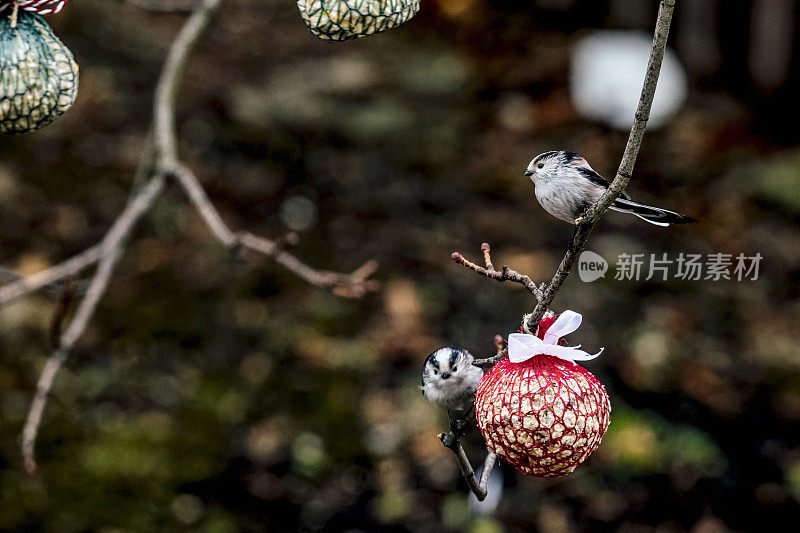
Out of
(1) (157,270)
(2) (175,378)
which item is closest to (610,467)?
(2) (175,378)

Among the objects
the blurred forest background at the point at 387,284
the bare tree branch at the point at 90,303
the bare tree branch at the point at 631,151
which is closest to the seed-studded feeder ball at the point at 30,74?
the bare tree branch at the point at 631,151

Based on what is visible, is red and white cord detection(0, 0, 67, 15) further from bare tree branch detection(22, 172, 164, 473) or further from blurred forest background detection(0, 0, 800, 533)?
blurred forest background detection(0, 0, 800, 533)

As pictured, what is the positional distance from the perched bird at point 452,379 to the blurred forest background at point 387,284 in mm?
2094

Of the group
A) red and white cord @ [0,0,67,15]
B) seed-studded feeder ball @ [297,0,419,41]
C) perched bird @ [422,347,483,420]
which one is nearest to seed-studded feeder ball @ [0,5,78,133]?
red and white cord @ [0,0,67,15]

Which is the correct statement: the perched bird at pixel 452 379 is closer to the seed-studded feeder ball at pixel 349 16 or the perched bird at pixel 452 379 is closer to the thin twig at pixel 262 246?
the seed-studded feeder ball at pixel 349 16

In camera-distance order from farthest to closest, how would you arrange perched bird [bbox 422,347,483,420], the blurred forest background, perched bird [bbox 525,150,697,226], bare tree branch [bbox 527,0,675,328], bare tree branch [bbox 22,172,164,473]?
the blurred forest background
bare tree branch [bbox 22,172,164,473]
perched bird [bbox 422,347,483,420]
perched bird [bbox 525,150,697,226]
bare tree branch [bbox 527,0,675,328]

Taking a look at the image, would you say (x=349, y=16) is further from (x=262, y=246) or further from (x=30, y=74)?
(x=262, y=246)

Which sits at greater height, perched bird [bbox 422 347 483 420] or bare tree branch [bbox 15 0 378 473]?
perched bird [bbox 422 347 483 420]

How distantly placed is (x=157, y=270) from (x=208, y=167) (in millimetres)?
771

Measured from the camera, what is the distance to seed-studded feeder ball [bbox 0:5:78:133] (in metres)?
1.00

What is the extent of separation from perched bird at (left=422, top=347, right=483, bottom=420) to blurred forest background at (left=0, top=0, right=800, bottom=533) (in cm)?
209

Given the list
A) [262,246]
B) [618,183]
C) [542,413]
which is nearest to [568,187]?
[618,183]

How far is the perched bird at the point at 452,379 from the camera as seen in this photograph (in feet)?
2.98

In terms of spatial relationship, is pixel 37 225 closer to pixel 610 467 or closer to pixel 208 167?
pixel 208 167
